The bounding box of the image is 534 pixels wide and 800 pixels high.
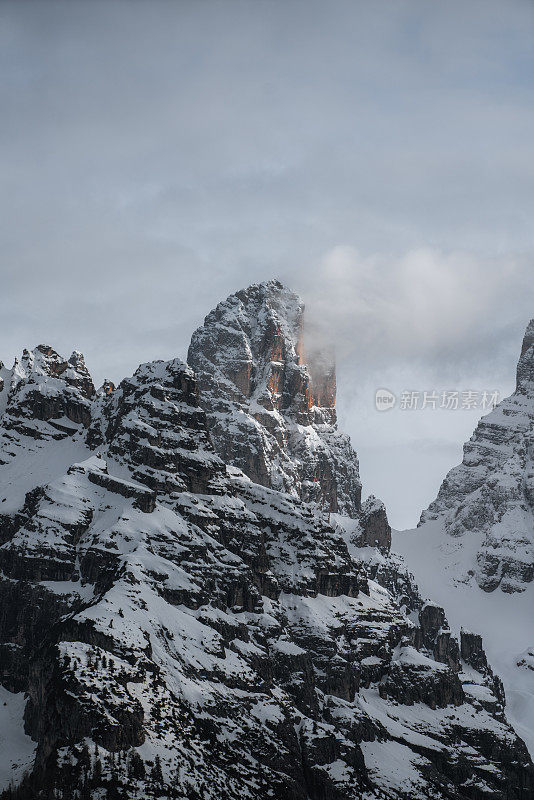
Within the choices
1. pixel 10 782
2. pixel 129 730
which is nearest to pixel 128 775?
pixel 129 730

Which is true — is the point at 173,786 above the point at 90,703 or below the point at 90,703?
below

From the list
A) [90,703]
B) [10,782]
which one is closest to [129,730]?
[90,703]

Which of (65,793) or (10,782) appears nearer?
(65,793)

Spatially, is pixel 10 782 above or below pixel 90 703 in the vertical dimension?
below

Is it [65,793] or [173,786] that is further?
[173,786]

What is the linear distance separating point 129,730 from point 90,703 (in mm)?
8284

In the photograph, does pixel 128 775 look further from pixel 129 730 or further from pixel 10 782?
pixel 10 782

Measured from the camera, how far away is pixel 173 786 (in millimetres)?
198375

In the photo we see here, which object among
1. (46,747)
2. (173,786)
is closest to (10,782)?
(46,747)

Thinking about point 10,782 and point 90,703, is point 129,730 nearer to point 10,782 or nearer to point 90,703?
point 90,703

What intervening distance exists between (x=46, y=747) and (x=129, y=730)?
576 inches

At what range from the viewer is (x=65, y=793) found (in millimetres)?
183875

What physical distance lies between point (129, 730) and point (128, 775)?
862 cm

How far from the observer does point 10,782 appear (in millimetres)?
197750
